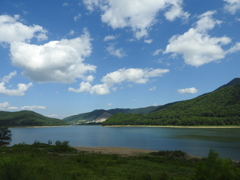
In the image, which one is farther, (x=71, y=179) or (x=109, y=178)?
(x=109, y=178)

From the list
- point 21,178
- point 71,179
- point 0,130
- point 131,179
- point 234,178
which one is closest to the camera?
point 234,178

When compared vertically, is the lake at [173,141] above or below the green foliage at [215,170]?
below

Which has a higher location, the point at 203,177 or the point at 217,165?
the point at 217,165

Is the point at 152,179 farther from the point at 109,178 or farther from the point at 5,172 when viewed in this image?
the point at 5,172

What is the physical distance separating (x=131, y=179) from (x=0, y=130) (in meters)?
72.4

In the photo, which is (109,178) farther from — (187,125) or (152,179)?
(187,125)

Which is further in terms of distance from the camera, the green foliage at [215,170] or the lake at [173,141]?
the lake at [173,141]

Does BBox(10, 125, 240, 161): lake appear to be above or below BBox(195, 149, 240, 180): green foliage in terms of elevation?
below

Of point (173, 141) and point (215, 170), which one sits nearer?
point (215, 170)

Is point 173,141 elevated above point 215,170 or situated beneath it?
situated beneath

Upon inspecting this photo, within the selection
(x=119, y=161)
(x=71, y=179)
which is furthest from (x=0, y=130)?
(x=71, y=179)

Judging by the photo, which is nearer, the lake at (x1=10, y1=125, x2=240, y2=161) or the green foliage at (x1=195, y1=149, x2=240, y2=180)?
the green foliage at (x1=195, y1=149, x2=240, y2=180)

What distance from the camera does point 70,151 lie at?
133 ft

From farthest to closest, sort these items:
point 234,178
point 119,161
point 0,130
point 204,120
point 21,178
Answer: point 204,120
point 0,130
point 119,161
point 21,178
point 234,178
